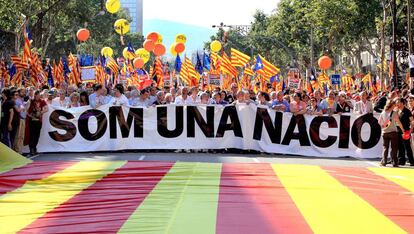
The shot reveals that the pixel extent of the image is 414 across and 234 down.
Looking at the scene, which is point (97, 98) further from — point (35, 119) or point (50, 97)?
point (35, 119)

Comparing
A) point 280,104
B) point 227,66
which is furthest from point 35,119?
point 227,66

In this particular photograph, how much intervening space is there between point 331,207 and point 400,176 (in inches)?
168

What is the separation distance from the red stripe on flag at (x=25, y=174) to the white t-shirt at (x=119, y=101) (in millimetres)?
5027

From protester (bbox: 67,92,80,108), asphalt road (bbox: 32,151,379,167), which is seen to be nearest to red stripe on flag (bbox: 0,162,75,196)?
asphalt road (bbox: 32,151,379,167)

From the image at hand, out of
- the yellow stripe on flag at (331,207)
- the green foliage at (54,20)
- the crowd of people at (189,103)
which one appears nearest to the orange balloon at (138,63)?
the green foliage at (54,20)

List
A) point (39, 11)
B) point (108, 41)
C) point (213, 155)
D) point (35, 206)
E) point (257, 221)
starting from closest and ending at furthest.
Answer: point (257, 221) → point (35, 206) → point (213, 155) → point (39, 11) → point (108, 41)

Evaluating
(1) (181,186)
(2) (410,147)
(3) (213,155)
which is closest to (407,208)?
(1) (181,186)

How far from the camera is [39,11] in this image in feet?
148

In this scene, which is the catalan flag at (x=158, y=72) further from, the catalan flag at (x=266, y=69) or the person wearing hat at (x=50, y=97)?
the person wearing hat at (x=50, y=97)

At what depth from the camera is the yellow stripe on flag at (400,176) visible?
11.1 meters

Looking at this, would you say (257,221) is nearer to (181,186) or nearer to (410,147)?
(181,186)

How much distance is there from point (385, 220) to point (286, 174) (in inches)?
157

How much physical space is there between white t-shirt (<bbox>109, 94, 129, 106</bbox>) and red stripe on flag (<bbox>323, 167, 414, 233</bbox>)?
7.00 m

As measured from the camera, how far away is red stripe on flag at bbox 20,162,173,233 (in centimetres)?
723
